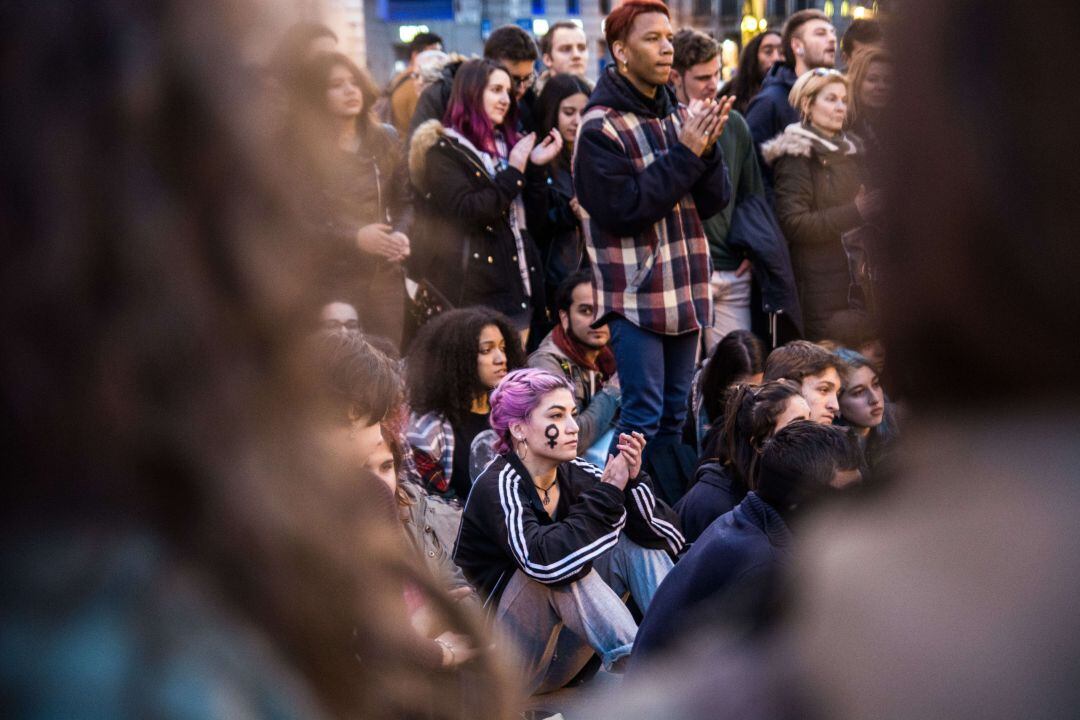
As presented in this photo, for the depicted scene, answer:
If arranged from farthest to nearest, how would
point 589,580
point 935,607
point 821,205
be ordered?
point 821,205 → point 589,580 → point 935,607

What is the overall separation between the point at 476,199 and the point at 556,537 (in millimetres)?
2399

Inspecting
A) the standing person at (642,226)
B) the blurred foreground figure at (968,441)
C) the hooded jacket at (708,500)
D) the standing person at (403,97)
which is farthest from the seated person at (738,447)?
the standing person at (403,97)

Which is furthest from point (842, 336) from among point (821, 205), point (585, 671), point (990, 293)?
point (990, 293)

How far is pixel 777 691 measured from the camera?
0.71m

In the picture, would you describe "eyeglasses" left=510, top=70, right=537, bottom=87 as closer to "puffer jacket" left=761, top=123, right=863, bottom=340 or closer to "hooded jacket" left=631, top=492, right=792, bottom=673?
"puffer jacket" left=761, top=123, right=863, bottom=340

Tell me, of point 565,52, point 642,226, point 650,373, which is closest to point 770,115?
point 565,52

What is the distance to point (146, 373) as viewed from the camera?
28.2 inches

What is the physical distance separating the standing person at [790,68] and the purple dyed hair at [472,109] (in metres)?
1.35

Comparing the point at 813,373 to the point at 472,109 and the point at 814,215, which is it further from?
the point at 472,109

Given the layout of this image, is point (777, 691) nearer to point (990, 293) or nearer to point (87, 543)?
point (990, 293)

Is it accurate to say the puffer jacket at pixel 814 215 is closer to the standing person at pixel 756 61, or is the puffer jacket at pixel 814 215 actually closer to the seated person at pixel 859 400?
the standing person at pixel 756 61

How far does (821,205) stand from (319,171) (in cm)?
522

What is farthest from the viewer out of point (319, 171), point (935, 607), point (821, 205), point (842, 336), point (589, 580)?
point (821, 205)

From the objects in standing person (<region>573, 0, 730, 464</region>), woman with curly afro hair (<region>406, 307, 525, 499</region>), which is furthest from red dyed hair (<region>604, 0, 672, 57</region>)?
woman with curly afro hair (<region>406, 307, 525, 499</region>)
